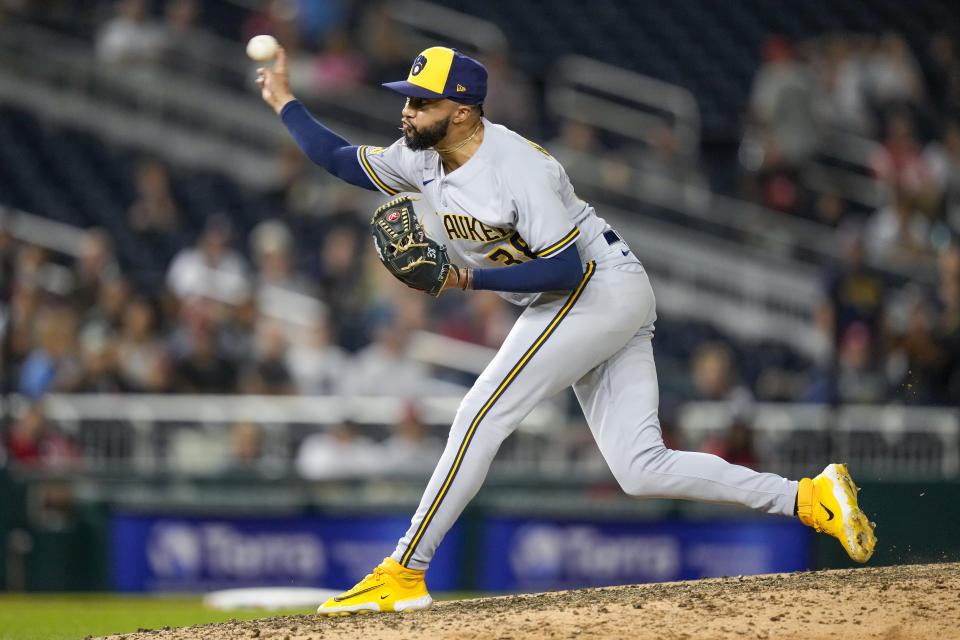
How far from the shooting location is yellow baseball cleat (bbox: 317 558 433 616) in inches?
205

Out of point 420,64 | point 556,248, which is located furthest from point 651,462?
point 420,64

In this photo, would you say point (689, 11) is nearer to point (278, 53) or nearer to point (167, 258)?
point (167, 258)

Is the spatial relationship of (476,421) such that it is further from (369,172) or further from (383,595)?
(369,172)

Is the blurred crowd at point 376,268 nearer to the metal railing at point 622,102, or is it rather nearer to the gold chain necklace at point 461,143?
the metal railing at point 622,102

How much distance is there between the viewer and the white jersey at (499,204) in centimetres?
496

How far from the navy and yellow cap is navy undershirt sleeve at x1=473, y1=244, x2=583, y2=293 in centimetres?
63

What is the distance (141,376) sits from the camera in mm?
10219

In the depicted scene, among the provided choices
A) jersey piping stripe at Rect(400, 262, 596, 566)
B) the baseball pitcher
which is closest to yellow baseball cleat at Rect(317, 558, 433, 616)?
the baseball pitcher

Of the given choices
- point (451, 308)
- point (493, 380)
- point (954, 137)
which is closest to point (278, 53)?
point (493, 380)

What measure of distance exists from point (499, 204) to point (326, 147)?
930mm

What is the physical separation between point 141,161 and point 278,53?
7.61 meters

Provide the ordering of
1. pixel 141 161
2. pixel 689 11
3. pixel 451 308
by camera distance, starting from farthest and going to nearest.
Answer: pixel 689 11 < pixel 141 161 < pixel 451 308

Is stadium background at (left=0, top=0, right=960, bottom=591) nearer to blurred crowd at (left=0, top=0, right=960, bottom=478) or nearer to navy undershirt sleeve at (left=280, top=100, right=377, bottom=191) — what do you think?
blurred crowd at (left=0, top=0, right=960, bottom=478)

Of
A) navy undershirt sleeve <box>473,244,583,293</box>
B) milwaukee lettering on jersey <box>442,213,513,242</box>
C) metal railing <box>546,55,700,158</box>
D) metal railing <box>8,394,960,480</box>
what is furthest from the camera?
metal railing <box>546,55,700,158</box>
